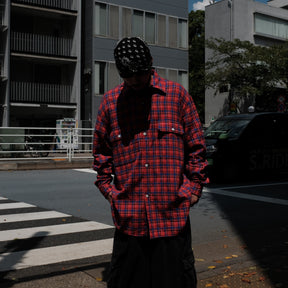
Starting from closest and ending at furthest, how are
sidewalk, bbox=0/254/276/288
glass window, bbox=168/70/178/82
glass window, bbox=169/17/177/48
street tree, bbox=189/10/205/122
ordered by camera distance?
sidewalk, bbox=0/254/276/288 → glass window, bbox=168/70/178/82 → glass window, bbox=169/17/177/48 → street tree, bbox=189/10/205/122

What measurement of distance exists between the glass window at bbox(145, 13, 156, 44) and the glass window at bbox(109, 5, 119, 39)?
7.03 feet

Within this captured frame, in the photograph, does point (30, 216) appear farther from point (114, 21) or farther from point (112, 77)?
point (114, 21)

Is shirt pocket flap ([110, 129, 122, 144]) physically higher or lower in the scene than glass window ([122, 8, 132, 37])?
lower

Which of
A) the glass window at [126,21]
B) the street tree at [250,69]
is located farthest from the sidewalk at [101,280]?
the street tree at [250,69]

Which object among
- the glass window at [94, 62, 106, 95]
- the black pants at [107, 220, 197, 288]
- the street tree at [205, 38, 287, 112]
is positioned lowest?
the black pants at [107, 220, 197, 288]

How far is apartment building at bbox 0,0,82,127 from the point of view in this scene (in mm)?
26578

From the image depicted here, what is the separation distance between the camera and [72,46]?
29.0 m

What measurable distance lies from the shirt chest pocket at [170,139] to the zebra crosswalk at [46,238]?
100 inches

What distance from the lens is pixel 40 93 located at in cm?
2783

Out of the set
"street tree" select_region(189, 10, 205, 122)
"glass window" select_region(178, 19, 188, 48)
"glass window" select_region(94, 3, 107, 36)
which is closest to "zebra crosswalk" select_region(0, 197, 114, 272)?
"glass window" select_region(94, 3, 107, 36)

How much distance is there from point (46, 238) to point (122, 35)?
24822 mm

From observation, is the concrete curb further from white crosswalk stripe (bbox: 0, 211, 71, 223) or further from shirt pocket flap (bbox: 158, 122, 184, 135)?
shirt pocket flap (bbox: 158, 122, 184, 135)

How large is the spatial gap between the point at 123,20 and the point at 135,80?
2763 cm

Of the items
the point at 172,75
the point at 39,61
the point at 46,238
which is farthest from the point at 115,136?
the point at 172,75
